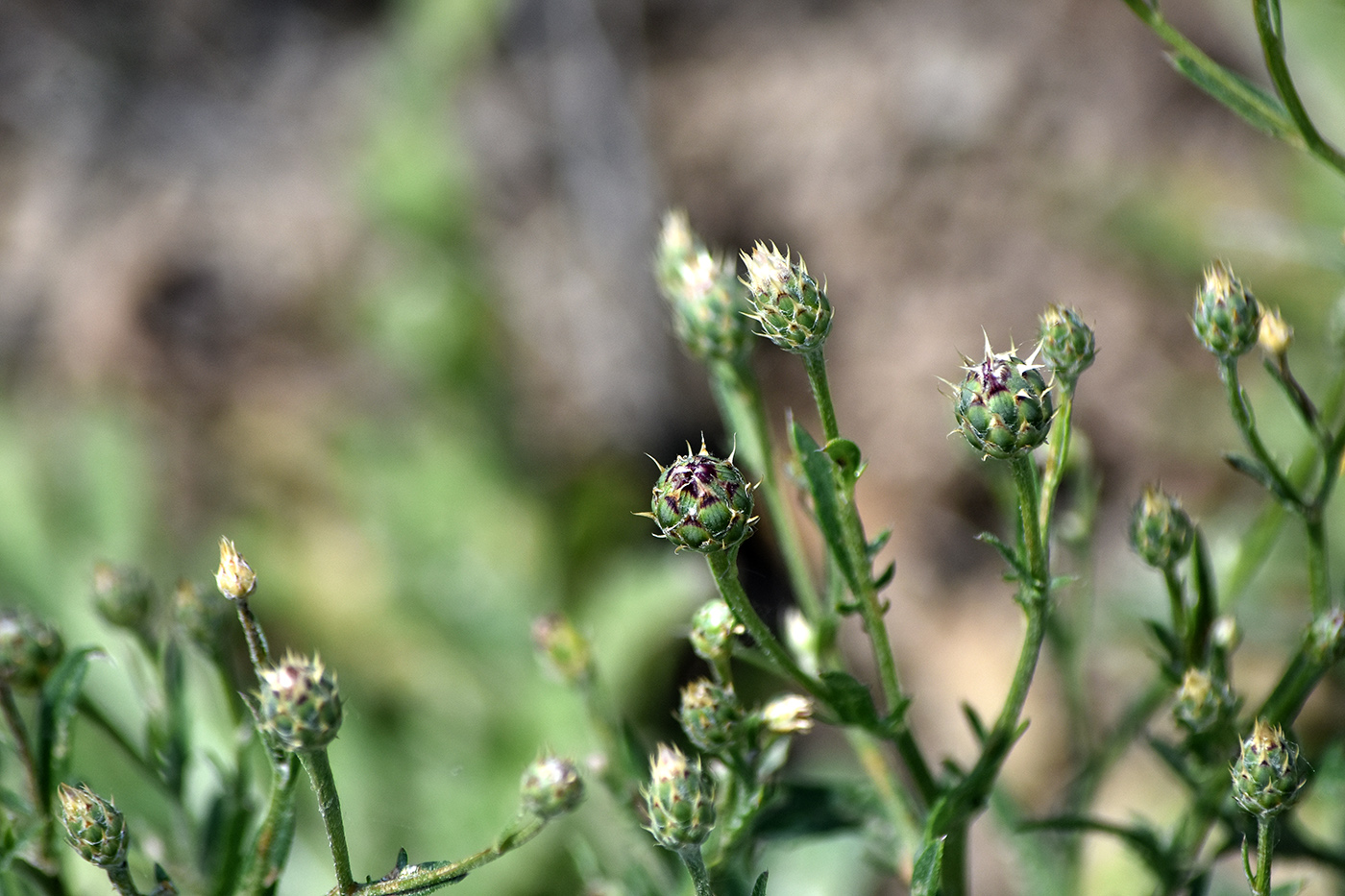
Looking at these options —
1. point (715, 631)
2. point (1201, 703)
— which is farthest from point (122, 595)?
point (1201, 703)

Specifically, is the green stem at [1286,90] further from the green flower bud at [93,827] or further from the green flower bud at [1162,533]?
the green flower bud at [93,827]

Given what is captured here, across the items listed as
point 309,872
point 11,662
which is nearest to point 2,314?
point 309,872

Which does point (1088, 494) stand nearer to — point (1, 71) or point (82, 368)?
point (82, 368)

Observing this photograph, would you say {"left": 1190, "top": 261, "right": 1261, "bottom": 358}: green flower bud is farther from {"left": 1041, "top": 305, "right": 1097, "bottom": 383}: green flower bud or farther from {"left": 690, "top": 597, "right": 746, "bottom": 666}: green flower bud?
{"left": 690, "top": 597, "right": 746, "bottom": 666}: green flower bud

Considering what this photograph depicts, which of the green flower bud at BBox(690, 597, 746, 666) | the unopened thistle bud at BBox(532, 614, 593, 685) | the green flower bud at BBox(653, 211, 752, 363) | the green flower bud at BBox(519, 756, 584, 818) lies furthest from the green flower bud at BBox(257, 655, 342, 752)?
the green flower bud at BBox(653, 211, 752, 363)

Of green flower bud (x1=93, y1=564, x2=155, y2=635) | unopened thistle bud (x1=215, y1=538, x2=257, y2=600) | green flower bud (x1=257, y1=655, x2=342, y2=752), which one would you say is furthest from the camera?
green flower bud (x1=93, y1=564, x2=155, y2=635)
